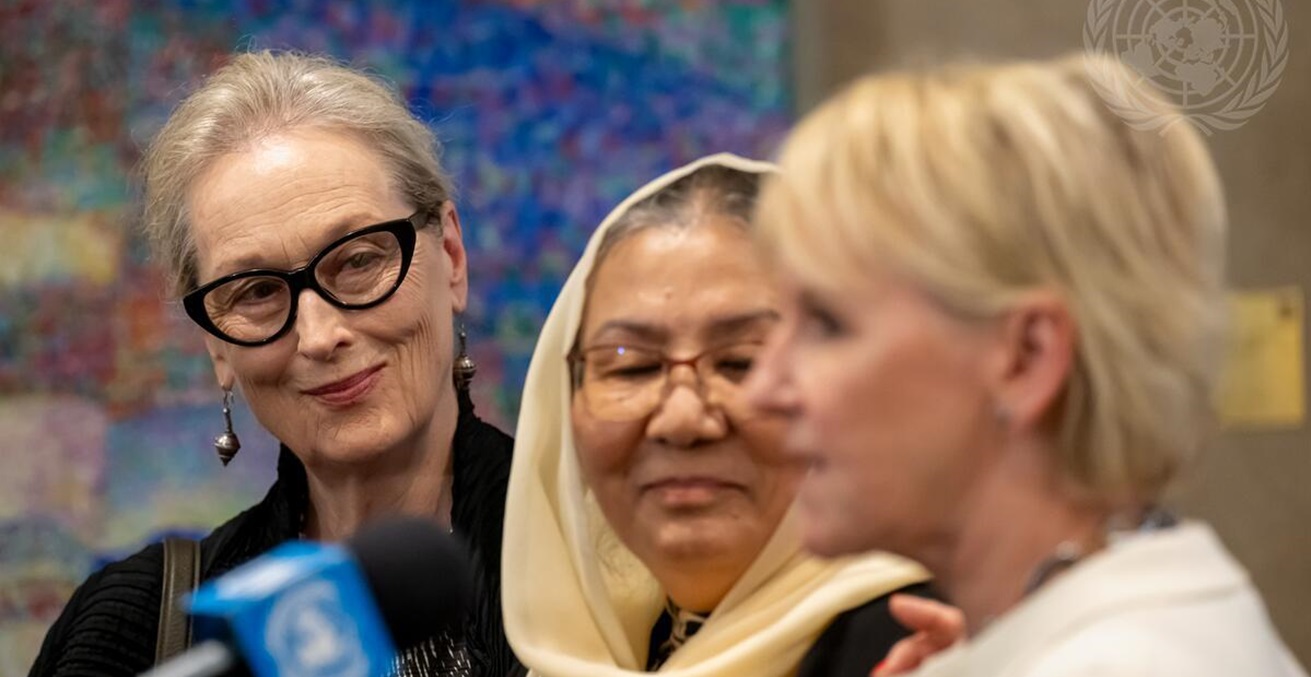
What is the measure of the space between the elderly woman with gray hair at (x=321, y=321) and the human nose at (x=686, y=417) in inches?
25.2

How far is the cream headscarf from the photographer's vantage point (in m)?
1.91

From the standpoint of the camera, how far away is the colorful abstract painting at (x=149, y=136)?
12.9 feet

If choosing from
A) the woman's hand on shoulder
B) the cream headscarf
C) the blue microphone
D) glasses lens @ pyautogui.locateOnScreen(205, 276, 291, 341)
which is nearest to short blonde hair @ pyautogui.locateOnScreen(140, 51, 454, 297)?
glasses lens @ pyautogui.locateOnScreen(205, 276, 291, 341)

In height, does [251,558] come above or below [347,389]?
below

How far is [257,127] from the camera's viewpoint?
2615 millimetres

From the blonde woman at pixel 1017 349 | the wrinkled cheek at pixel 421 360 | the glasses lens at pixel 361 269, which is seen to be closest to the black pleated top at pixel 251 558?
the wrinkled cheek at pixel 421 360

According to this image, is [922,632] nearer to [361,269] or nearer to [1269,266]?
[361,269]

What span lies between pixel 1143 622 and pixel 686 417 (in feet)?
2.79

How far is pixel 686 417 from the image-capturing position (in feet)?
6.40

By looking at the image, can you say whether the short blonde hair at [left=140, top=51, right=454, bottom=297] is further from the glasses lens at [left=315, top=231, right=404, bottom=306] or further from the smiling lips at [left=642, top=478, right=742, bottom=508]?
the smiling lips at [left=642, top=478, right=742, bottom=508]

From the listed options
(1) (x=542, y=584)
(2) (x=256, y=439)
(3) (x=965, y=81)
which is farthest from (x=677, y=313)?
(2) (x=256, y=439)

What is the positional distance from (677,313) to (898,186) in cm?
77

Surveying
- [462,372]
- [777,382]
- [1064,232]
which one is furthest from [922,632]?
[462,372]

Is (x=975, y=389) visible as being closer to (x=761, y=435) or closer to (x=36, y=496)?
(x=761, y=435)
